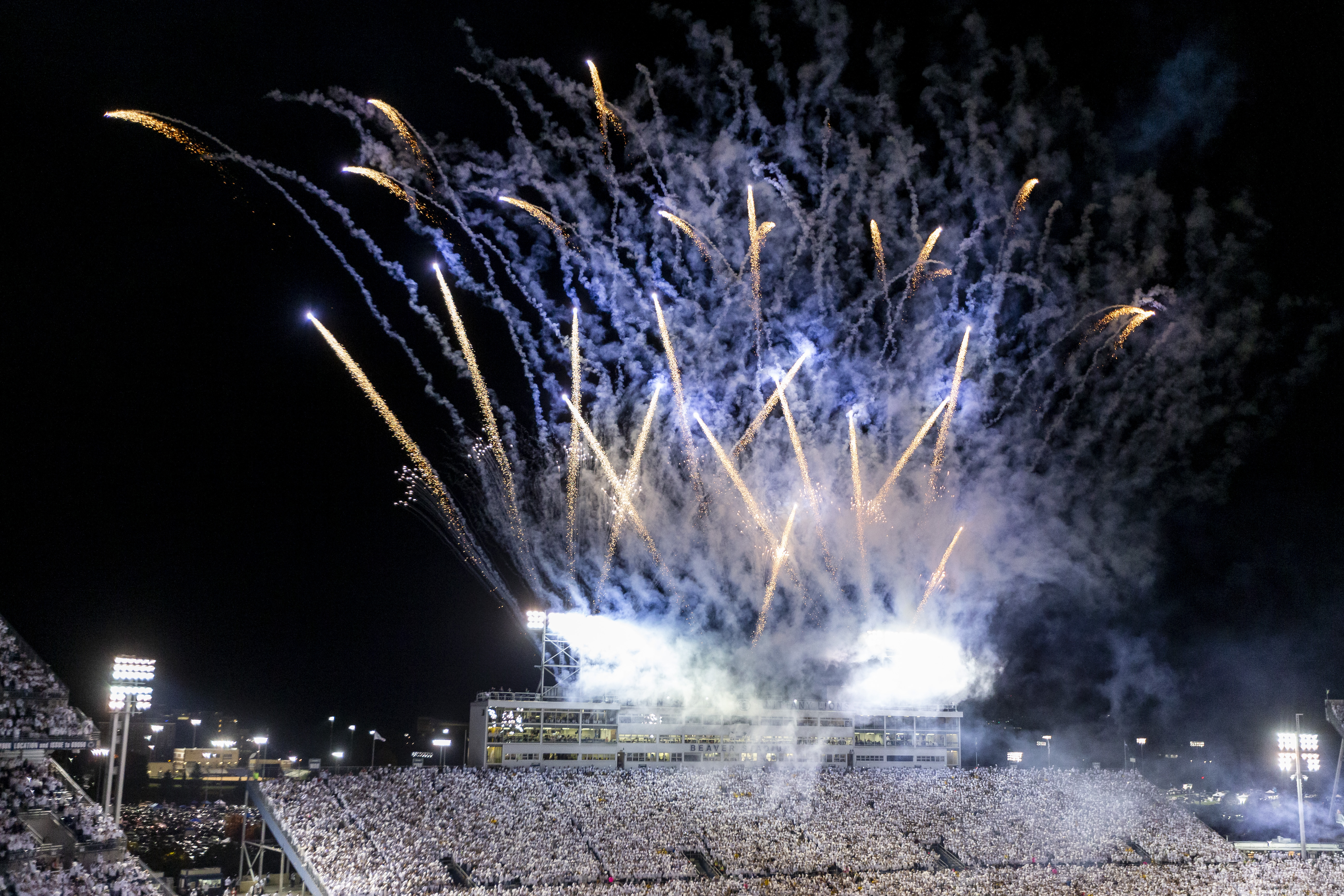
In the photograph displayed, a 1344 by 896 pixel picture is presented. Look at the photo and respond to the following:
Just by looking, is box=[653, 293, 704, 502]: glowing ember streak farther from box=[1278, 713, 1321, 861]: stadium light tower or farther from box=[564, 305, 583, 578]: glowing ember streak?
box=[1278, 713, 1321, 861]: stadium light tower

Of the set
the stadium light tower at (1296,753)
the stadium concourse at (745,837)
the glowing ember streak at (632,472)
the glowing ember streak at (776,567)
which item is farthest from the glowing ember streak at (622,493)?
the stadium light tower at (1296,753)

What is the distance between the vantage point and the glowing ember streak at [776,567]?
2748 cm

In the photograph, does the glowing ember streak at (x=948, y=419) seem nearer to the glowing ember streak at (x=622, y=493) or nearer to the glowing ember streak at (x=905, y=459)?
the glowing ember streak at (x=905, y=459)

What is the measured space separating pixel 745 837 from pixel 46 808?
57.0ft

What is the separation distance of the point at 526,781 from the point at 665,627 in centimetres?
691


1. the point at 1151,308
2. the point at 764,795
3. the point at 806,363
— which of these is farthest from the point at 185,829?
the point at 1151,308

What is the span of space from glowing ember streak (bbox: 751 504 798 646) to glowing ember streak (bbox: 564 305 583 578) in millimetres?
5925

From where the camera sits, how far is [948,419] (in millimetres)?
25531

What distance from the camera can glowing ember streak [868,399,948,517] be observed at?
25.3 metres

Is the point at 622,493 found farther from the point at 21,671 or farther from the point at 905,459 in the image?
the point at 21,671

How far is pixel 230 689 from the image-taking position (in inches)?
1945

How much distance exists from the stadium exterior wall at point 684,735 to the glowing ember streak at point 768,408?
12931 millimetres

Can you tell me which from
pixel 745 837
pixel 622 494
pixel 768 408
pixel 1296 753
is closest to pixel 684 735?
pixel 745 837

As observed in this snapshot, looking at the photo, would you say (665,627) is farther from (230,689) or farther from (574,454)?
(230,689)
